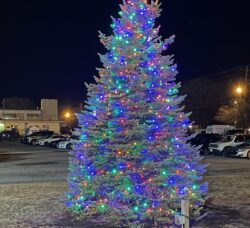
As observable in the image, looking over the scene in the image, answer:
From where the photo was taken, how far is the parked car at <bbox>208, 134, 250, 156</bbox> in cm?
3341

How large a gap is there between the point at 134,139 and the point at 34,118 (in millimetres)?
99854

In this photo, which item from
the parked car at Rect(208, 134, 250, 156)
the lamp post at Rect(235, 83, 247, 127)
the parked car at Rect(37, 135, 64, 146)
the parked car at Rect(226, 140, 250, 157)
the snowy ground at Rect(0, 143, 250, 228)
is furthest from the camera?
the lamp post at Rect(235, 83, 247, 127)

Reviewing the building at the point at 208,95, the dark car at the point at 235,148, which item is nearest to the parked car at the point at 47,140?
the dark car at the point at 235,148

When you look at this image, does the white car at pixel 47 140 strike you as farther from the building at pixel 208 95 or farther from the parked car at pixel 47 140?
the building at pixel 208 95

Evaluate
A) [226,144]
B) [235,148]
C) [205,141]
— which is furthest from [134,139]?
[205,141]

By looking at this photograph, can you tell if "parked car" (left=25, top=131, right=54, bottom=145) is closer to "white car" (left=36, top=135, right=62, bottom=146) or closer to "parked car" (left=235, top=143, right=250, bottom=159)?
"white car" (left=36, top=135, right=62, bottom=146)

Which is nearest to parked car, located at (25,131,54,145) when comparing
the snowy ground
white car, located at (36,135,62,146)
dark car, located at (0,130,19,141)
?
white car, located at (36,135,62,146)

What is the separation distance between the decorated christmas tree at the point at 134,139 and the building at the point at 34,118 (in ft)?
290

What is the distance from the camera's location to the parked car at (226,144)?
110 ft

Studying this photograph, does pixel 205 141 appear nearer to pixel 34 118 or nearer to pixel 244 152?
pixel 244 152

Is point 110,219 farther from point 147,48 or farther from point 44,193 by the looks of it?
point 44,193

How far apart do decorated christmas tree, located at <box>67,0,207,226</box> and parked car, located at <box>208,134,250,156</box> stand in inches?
985

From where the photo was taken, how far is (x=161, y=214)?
8.38 metres

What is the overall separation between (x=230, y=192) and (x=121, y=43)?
5617 mm
